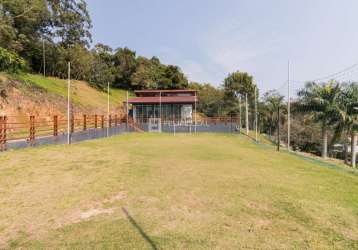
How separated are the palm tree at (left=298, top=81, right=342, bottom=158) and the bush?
18618 mm

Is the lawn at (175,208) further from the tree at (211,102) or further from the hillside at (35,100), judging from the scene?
the tree at (211,102)

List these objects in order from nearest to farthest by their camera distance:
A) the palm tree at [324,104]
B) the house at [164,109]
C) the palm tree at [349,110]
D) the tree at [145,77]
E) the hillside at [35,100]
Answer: the palm tree at [349,110] → the palm tree at [324,104] → the hillside at [35,100] → the house at [164,109] → the tree at [145,77]

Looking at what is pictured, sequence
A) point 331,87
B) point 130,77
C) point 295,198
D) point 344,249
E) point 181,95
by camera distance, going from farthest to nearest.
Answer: point 130,77
point 181,95
point 331,87
point 295,198
point 344,249

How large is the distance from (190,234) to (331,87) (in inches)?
751

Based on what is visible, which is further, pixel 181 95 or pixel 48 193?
pixel 181 95

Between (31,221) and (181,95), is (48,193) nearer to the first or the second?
(31,221)

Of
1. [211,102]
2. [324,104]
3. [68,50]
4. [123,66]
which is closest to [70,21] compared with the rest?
[68,50]

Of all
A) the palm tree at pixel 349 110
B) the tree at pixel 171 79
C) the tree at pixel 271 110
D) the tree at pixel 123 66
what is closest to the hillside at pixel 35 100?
the tree at pixel 171 79

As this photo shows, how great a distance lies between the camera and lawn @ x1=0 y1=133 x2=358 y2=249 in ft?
9.94

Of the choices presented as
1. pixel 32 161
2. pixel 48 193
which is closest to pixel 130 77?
pixel 32 161

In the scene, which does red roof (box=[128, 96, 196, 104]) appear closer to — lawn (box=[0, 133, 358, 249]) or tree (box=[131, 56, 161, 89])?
tree (box=[131, 56, 161, 89])

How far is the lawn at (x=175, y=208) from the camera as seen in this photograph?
3.03m

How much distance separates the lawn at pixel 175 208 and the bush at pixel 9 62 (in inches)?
101

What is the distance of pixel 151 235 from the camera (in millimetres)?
3127
